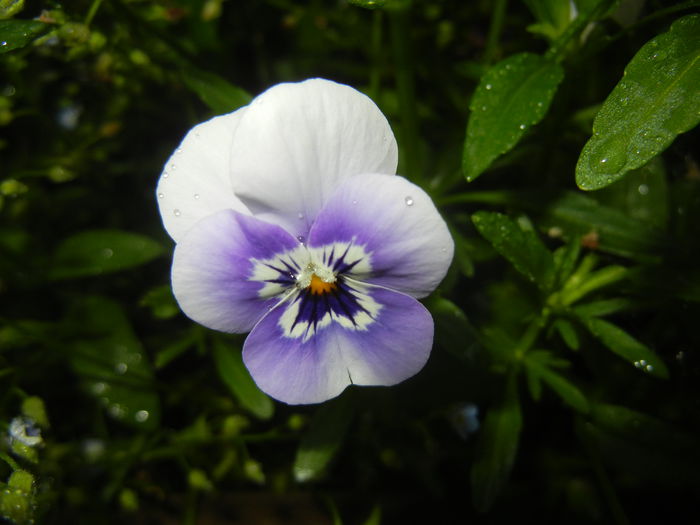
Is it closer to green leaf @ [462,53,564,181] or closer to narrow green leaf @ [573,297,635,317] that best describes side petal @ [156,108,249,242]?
green leaf @ [462,53,564,181]

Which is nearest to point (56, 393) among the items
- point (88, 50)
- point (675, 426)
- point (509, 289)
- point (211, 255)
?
point (88, 50)

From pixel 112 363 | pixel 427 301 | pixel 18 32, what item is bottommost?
pixel 112 363

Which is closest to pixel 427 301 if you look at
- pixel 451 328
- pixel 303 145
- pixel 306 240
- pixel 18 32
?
pixel 451 328

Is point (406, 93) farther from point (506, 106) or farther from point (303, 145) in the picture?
point (303, 145)

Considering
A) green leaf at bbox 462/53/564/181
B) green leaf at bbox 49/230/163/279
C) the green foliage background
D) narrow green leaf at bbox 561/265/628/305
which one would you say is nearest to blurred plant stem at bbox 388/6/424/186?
the green foliage background

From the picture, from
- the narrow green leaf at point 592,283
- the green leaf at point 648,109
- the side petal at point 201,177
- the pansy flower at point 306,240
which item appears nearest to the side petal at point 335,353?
the pansy flower at point 306,240

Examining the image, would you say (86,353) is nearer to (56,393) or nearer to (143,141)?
(56,393)
